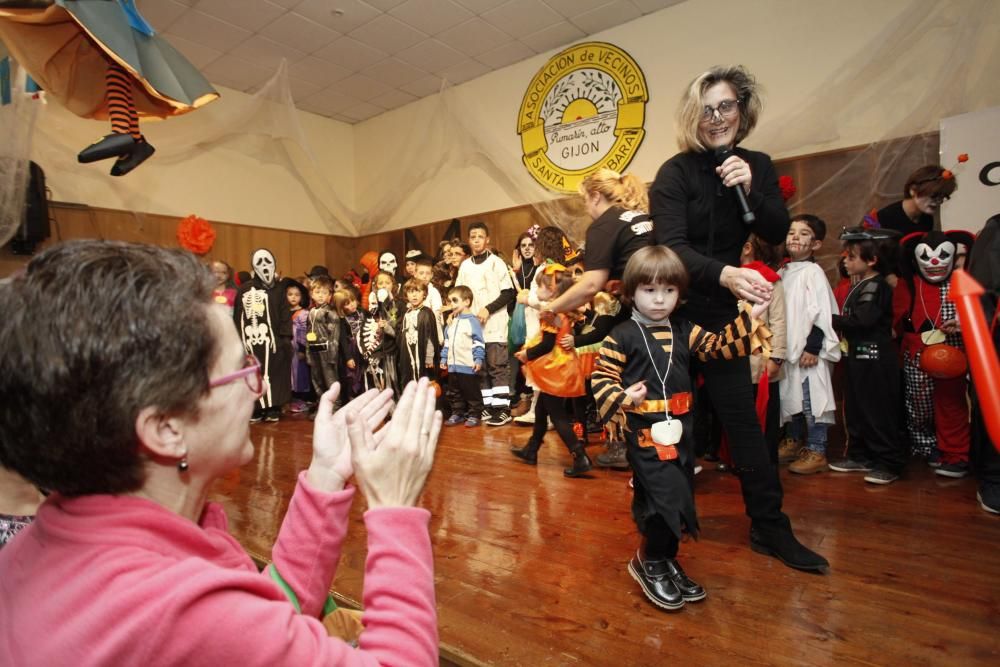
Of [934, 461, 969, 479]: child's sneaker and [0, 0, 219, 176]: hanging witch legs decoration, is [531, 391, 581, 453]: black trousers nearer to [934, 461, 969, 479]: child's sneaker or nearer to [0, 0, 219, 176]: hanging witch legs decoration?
[934, 461, 969, 479]: child's sneaker

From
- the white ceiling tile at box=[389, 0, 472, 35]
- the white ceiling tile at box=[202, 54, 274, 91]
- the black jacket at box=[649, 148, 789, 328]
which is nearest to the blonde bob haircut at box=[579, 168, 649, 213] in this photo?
the black jacket at box=[649, 148, 789, 328]

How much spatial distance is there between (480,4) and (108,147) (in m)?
3.97

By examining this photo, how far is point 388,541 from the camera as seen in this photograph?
682mm

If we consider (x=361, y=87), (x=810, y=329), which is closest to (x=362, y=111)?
(x=361, y=87)

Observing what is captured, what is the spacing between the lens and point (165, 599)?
0.50m

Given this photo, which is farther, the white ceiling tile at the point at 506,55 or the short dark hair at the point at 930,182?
the white ceiling tile at the point at 506,55

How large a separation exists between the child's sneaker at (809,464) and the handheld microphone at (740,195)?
70.9 inches

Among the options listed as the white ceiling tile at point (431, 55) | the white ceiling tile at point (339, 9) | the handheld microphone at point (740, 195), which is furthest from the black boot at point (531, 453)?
the white ceiling tile at point (431, 55)

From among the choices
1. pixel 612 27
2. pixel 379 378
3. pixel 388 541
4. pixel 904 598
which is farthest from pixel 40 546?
pixel 612 27

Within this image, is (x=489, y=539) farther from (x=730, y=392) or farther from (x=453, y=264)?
(x=453, y=264)

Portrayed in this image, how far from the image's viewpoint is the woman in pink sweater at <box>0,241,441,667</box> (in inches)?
19.9

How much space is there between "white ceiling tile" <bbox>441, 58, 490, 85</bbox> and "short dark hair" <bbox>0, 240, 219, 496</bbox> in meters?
6.61

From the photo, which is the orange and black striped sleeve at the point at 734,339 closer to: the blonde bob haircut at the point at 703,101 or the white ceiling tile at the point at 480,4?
the blonde bob haircut at the point at 703,101

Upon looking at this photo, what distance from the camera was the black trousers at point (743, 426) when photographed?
1.78 meters
